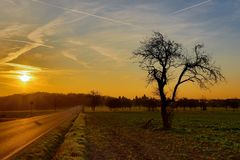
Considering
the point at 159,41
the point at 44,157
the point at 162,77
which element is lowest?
the point at 44,157

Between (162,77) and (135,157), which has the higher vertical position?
(162,77)

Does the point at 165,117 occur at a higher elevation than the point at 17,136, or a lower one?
higher

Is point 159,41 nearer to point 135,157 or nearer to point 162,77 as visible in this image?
point 162,77

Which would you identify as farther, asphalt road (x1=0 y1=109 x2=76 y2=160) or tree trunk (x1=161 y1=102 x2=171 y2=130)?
tree trunk (x1=161 y1=102 x2=171 y2=130)

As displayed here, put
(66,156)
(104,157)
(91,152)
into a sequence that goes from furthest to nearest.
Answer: (91,152) → (104,157) → (66,156)

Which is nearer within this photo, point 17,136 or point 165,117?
point 17,136

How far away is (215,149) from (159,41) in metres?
22.2

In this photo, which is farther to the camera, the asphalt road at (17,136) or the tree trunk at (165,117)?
the tree trunk at (165,117)

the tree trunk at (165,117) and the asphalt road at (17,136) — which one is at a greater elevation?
the tree trunk at (165,117)

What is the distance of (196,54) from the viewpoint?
4284cm

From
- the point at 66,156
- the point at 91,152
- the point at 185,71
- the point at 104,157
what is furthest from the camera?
the point at 185,71

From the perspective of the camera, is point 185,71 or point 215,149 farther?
point 185,71

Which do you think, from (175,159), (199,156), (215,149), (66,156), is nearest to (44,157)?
(66,156)

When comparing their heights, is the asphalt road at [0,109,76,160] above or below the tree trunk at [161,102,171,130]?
below
